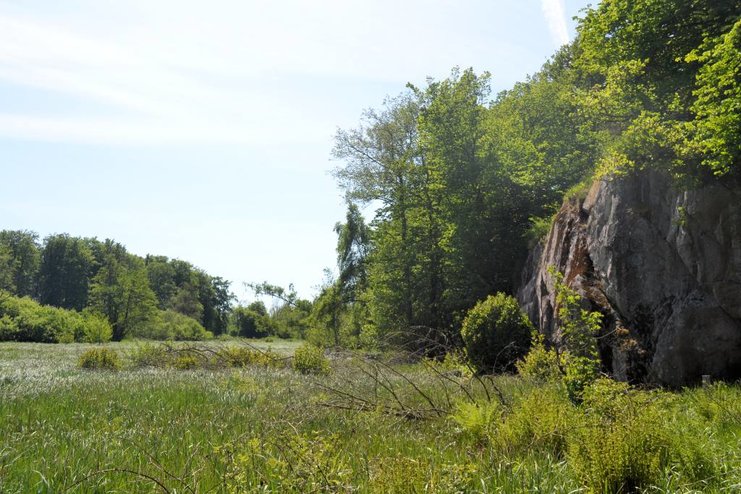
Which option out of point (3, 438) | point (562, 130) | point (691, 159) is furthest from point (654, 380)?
point (562, 130)

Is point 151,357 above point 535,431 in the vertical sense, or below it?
below

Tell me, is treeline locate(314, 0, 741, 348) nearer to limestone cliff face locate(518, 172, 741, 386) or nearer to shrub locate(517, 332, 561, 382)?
limestone cliff face locate(518, 172, 741, 386)

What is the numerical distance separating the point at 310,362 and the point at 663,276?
402 inches

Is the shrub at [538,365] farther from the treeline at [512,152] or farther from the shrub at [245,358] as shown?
the shrub at [245,358]

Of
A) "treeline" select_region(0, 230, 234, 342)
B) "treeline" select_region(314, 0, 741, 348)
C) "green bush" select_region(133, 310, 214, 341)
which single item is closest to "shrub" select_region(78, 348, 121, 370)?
"treeline" select_region(314, 0, 741, 348)

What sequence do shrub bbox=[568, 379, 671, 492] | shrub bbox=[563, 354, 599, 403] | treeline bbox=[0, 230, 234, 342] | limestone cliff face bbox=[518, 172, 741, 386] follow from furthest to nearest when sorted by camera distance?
treeline bbox=[0, 230, 234, 342] → limestone cliff face bbox=[518, 172, 741, 386] → shrub bbox=[563, 354, 599, 403] → shrub bbox=[568, 379, 671, 492]

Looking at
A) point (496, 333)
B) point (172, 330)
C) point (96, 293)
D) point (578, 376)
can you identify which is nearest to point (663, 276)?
point (578, 376)

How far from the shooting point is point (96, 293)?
67562mm

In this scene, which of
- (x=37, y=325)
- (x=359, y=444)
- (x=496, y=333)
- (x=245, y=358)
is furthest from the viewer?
(x=37, y=325)

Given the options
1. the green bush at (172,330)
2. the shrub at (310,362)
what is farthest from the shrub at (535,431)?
the green bush at (172,330)

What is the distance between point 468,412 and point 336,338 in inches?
1175

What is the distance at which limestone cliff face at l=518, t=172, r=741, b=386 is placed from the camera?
33.1 feet

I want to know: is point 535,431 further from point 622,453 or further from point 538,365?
point 538,365

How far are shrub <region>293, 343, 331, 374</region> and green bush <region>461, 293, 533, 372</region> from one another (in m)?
4.98
